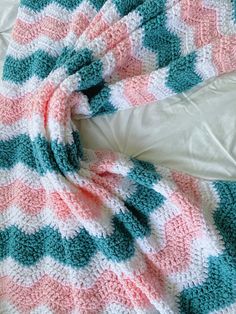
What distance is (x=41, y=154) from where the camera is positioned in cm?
109

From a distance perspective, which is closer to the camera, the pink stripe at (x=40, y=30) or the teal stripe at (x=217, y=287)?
the teal stripe at (x=217, y=287)

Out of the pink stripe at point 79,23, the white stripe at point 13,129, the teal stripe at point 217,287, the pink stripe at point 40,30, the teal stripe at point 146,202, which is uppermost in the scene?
the pink stripe at point 40,30

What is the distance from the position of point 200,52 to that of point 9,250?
56 cm

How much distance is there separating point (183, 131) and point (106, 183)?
192mm

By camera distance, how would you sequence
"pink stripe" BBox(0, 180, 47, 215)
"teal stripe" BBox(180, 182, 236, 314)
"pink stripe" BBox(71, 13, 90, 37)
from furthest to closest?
1. "pink stripe" BBox(71, 13, 90, 37)
2. "pink stripe" BBox(0, 180, 47, 215)
3. "teal stripe" BBox(180, 182, 236, 314)

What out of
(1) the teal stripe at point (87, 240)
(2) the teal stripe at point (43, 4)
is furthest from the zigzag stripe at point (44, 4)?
(1) the teal stripe at point (87, 240)

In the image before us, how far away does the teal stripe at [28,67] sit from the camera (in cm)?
119

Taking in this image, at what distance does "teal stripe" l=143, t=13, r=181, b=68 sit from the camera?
3.86 ft

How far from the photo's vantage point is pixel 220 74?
1.15 metres

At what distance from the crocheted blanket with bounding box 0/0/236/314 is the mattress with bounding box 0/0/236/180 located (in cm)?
2

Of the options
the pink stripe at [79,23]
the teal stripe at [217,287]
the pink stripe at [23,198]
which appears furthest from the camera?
the pink stripe at [79,23]

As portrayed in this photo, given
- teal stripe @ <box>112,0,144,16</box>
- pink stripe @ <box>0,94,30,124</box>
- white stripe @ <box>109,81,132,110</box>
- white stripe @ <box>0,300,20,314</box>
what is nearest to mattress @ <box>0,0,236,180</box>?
white stripe @ <box>109,81,132,110</box>

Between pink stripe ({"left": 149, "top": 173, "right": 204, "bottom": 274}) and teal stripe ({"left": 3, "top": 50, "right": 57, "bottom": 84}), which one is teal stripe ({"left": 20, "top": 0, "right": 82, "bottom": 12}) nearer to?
teal stripe ({"left": 3, "top": 50, "right": 57, "bottom": 84})

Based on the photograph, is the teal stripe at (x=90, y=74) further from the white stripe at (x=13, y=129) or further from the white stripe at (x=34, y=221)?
the white stripe at (x=34, y=221)
